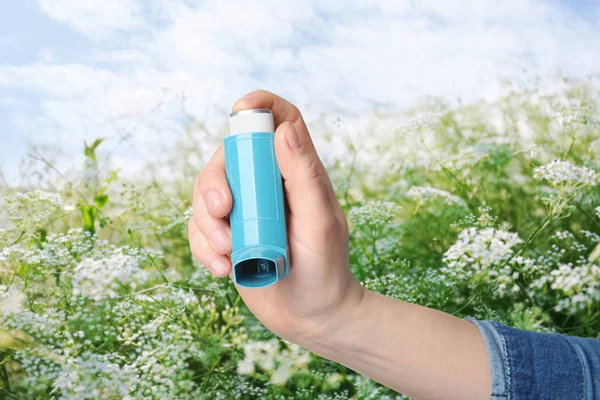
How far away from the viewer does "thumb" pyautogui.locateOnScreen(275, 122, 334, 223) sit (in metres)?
0.41

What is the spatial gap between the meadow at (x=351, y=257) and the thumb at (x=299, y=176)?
1.22ft

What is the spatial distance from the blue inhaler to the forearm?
106 mm

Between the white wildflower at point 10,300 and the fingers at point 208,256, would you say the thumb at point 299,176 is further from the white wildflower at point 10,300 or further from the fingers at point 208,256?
the white wildflower at point 10,300

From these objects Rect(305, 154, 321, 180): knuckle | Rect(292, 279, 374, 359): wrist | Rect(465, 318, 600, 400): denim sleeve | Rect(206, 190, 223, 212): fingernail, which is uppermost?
Rect(305, 154, 321, 180): knuckle

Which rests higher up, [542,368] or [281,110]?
[281,110]

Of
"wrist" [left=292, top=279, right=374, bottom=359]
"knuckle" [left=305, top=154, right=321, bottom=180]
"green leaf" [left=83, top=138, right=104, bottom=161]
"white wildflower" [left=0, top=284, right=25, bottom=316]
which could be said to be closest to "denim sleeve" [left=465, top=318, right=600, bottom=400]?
"wrist" [left=292, top=279, right=374, bottom=359]

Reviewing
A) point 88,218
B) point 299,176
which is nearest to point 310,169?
point 299,176

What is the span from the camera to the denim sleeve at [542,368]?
0.45 metres

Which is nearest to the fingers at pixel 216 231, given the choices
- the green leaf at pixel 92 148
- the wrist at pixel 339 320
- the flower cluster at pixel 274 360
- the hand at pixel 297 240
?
the hand at pixel 297 240

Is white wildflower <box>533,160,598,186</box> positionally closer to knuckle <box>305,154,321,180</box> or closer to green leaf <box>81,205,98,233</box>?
knuckle <box>305,154,321,180</box>

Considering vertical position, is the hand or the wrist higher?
the hand

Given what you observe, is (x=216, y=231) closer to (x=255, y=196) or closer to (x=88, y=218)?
(x=255, y=196)

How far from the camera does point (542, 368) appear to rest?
0.46m

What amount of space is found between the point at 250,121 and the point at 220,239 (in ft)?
0.33
